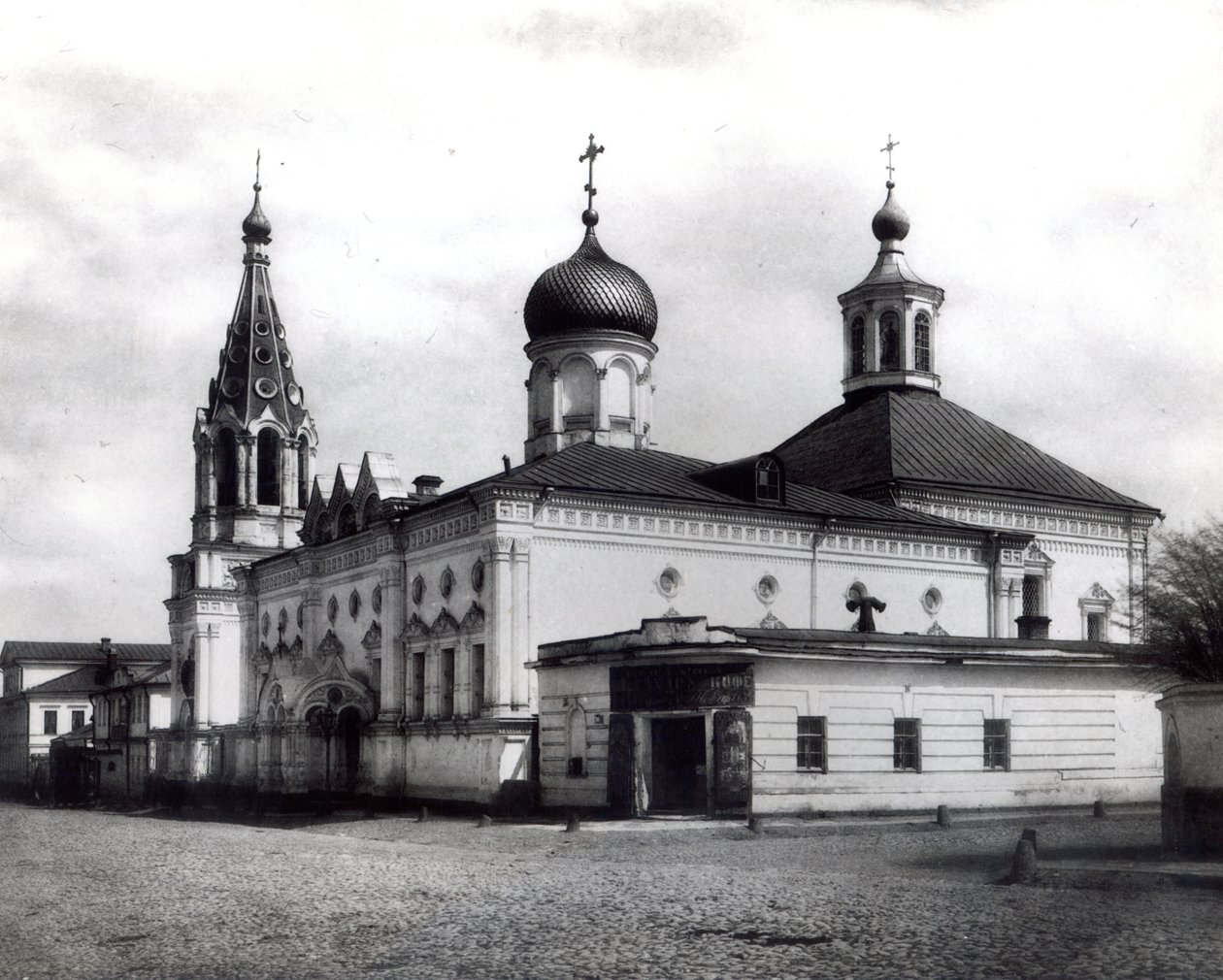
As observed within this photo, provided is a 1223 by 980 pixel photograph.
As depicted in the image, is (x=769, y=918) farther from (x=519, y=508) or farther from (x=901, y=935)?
(x=519, y=508)

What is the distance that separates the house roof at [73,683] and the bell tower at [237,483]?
2353 cm

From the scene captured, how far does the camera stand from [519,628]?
2986 cm

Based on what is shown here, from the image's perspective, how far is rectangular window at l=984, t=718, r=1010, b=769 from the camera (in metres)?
28.2

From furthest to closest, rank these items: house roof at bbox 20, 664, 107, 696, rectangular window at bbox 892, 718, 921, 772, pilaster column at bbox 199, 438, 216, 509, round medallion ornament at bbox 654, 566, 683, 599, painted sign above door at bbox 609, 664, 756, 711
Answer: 1. house roof at bbox 20, 664, 107, 696
2. pilaster column at bbox 199, 438, 216, 509
3. round medallion ornament at bbox 654, 566, 683, 599
4. rectangular window at bbox 892, 718, 921, 772
5. painted sign above door at bbox 609, 664, 756, 711

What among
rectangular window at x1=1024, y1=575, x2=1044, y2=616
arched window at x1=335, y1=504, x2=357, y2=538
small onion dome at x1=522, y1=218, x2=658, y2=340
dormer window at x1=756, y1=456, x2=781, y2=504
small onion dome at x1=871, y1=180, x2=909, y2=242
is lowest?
rectangular window at x1=1024, y1=575, x2=1044, y2=616

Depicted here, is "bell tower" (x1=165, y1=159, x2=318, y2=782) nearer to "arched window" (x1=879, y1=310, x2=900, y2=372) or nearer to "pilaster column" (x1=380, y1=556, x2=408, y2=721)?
"pilaster column" (x1=380, y1=556, x2=408, y2=721)

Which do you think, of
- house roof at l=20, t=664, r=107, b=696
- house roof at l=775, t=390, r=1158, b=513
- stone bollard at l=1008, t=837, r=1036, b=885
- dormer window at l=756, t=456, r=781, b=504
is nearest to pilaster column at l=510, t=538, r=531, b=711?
dormer window at l=756, t=456, r=781, b=504

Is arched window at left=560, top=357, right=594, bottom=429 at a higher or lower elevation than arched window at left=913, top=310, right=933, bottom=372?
lower

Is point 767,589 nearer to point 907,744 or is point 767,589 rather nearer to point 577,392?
point 907,744

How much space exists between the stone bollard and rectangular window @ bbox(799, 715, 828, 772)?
10667 mm

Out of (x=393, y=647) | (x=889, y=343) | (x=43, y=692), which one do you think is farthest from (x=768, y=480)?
(x=43, y=692)

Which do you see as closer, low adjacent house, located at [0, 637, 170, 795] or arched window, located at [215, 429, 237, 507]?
arched window, located at [215, 429, 237, 507]

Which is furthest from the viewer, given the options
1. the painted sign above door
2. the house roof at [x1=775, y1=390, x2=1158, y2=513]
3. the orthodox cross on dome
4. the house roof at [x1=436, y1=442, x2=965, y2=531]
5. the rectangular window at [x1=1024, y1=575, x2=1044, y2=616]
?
the house roof at [x1=775, y1=390, x2=1158, y2=513]

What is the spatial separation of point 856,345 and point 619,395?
10247mm
